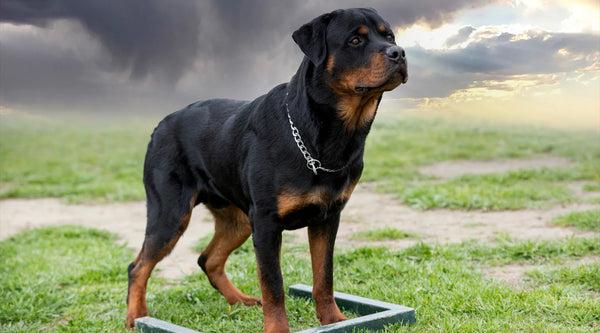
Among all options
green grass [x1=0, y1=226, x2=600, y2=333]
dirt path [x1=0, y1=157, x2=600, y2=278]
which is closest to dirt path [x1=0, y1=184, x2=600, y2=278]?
dirt path [x1=0, y1=157, x2=600, y2=278]

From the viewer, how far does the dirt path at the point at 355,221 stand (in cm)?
608

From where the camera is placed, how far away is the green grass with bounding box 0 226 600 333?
12.0 feet

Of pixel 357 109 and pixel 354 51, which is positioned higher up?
pixel 354 51

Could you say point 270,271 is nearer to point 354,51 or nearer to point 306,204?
point 306,204

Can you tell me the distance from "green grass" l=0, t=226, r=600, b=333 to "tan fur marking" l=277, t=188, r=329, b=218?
2.88ft

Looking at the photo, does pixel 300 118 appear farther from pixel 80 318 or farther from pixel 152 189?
pixel 80 318

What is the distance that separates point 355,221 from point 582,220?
239cm

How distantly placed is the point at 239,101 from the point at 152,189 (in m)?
0.81

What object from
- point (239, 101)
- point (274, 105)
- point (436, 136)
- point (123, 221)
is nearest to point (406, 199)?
point (123, 221)

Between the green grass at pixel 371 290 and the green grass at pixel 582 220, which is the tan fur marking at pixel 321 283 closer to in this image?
the green grass at pixel 371 290

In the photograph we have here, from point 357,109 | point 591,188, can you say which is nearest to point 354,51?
point 357,109

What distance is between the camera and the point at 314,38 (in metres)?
3.17

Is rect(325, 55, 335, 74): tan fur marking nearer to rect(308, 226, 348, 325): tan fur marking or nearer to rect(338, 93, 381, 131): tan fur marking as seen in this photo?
rect(338, 93, 381, 131): tan fur marking

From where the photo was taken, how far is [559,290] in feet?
13.1
